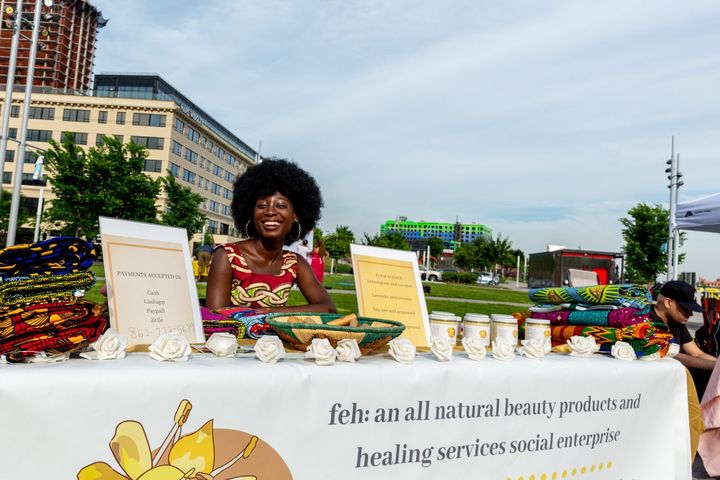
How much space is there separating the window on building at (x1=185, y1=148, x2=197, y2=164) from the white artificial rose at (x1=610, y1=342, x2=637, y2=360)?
66833mm

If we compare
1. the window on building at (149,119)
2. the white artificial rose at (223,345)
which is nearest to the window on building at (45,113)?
the window on building at (149,119)

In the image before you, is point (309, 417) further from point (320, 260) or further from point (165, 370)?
point (320, 260)

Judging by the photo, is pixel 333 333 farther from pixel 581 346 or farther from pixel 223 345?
pixel 581 346

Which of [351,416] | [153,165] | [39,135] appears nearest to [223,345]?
[351,416]

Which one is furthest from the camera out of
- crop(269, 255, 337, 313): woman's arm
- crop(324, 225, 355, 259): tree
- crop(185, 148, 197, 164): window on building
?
crop(185, 148, 197, 164): window on building

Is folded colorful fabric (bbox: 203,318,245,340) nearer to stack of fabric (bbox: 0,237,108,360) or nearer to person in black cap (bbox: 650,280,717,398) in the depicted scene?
stack of fabric (bbox: 0,237,108,360)

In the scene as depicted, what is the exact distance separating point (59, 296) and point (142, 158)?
95.2ft

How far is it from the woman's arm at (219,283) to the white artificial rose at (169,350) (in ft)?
3.73

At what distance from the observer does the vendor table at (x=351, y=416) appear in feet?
4.06

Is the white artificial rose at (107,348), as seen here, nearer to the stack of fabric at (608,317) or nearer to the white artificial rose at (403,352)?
the white artificial rose at (403,352)

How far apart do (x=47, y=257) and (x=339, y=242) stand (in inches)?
1791

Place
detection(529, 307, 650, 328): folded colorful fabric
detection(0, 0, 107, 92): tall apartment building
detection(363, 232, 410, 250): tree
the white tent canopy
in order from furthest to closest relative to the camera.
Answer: detection(0, 0, 107, 92): tall apartment building, detection(363, 232, 410, 250): tree, the white tent canopy, detection(529, 307, 650, 328): folded colorful fabric

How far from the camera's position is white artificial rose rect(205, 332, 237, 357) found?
62.0 inches

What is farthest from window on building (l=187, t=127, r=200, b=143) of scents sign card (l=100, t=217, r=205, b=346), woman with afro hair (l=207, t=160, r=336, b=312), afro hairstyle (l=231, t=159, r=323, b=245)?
scents sign card (l=100, t=217, r=205, b=346)
